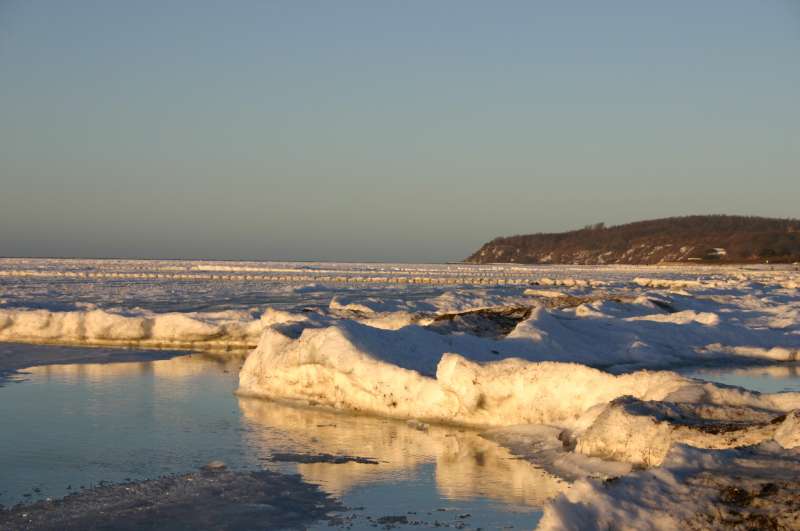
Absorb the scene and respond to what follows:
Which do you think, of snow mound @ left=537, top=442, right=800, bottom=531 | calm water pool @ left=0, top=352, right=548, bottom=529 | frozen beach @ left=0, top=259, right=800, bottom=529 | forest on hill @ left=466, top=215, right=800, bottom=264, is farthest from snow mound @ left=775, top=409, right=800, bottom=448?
forest on hill @ left=466, top=215, right=800, bottom=264

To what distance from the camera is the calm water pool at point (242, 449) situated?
6457mm

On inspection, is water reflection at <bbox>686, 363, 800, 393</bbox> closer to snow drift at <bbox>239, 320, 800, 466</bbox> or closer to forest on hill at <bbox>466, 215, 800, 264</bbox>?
snow drift at <bbox>239, 320, 800, 466</bbox>

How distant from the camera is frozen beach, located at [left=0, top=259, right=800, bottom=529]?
514cm

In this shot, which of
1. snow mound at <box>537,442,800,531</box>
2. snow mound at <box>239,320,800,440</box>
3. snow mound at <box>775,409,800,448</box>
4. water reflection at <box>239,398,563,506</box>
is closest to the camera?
snow mound at <box>537,442,800,531</box>

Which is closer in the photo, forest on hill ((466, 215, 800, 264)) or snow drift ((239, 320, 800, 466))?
snow drift ((239, 320, 800, 466))

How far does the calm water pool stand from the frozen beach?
0.04 metres

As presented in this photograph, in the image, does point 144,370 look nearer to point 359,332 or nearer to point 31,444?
point 359,332

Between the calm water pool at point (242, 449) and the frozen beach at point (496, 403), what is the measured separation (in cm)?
4

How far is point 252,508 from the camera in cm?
615

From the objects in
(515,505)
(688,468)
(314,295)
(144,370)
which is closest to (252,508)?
(515,505)

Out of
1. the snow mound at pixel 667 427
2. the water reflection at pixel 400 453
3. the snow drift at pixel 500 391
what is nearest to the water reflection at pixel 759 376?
the snow drift at pixel 500 391

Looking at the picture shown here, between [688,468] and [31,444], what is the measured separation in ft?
19.0

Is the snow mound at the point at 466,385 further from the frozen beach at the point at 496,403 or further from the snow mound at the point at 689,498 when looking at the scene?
the snow mound at the point at 689,498

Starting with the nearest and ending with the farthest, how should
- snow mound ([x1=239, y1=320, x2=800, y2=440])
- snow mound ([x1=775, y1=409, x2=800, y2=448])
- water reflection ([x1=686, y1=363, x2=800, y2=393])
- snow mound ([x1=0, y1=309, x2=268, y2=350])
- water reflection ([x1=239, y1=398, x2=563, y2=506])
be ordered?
snow mound ([x1=775, y1=409, x2=800, y2=448]), water reflection ([x1=239, y1=398, x2=563, y2=506]), snow mound ([x1=239, y1=320, x2=800, y2=440]), water reflection ([x1=686, y1=363, x2=800, y2=393]), snow mound ([x1=0, y1=309, x2=268, y2=350])
